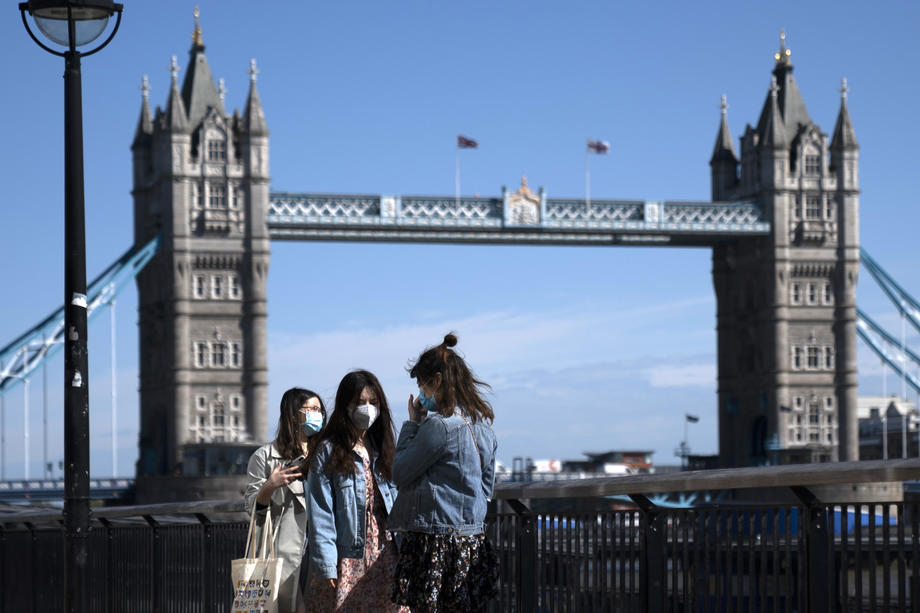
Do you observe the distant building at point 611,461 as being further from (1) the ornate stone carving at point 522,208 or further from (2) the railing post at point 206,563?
(2) the railing post at point 206,563

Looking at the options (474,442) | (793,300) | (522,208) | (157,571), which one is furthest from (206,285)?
(474,442)

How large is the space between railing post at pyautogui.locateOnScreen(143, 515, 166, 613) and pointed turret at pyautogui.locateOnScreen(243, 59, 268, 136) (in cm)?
5534

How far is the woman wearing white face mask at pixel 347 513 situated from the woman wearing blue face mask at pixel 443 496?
0.25m

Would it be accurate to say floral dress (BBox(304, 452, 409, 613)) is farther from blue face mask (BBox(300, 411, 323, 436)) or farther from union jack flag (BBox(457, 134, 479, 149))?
union jack flag (BBox(457, 134, 479, 149))

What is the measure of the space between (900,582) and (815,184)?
65.1 meters

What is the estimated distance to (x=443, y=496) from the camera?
5859 mm

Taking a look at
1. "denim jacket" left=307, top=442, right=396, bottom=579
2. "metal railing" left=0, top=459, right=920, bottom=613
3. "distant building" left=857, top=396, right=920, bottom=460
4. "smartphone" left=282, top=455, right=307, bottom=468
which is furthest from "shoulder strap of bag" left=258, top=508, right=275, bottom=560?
"distant building" left=857, top=396, right=920, bottom=460

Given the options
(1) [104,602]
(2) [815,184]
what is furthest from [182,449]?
(1) [104,602]

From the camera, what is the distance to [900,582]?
5035 mm

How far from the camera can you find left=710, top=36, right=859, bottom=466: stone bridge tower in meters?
66.8

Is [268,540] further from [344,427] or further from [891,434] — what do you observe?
[891,434]

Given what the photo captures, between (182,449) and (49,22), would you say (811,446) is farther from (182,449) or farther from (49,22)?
(49,22)

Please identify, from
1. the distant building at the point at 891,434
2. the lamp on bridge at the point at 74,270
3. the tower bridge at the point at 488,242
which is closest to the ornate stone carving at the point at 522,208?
the tower bridge at the point at 488,242

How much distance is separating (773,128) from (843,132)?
3198mm
